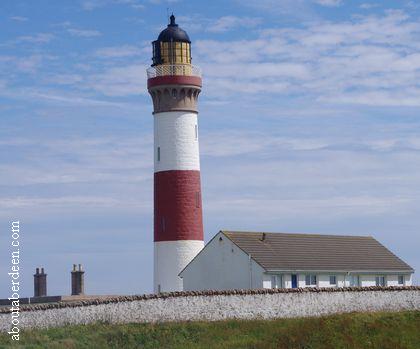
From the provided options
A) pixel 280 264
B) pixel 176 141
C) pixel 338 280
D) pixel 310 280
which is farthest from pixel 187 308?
pixel 338 280

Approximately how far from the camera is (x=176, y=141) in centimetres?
5575

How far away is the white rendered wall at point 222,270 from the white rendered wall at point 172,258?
660mm

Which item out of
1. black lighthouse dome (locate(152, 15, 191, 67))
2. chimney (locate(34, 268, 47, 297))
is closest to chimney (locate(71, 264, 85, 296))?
chimney (locate(34, 268, 47, 297))

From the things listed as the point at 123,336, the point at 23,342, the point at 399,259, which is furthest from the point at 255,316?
the point at 399,259

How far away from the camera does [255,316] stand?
146 feet

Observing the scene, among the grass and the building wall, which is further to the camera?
the building wall

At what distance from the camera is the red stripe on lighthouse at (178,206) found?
180 ft

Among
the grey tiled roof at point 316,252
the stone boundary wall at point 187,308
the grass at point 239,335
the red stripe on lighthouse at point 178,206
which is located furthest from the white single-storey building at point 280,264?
the grass at point 239,335

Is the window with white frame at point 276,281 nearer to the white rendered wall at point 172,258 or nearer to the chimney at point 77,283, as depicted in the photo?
the white rendered wall at point 172,258

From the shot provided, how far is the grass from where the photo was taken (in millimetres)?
40219

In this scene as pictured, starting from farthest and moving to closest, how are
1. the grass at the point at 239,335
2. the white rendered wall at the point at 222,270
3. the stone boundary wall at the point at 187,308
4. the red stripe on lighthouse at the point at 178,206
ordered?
1. the red stripe on lighthouse at the point at 178,206
2. the white rendered wall at the point at 222,270
3. the stone boundary wall at the point at 187,308
4. the grass at the point at 239,335

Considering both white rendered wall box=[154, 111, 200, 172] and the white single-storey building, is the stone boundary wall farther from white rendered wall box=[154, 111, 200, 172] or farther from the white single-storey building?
white rendered wall box=[154, 111, 200, 172]

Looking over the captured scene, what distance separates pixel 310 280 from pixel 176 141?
10309 millimetres

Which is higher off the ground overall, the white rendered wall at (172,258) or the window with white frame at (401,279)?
the white rendered wall at (172,258)
